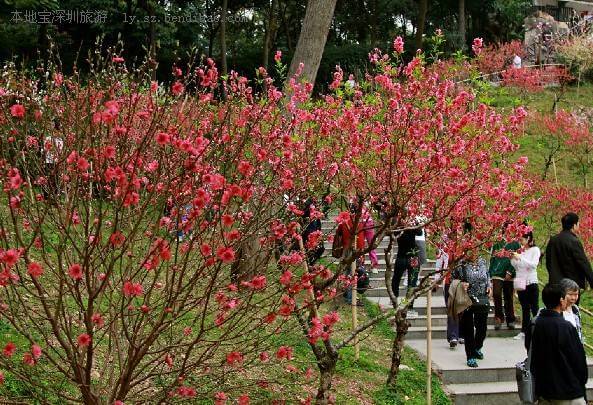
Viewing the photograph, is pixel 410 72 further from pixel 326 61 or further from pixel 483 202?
pixel 326 61

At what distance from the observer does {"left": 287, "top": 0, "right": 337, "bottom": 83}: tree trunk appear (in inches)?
432

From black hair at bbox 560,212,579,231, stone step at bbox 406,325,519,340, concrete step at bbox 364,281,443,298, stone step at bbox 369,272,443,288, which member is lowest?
stone step at bbox 406,325,519,340

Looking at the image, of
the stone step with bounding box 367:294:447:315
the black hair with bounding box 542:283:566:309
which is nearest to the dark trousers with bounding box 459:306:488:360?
the stone step with bounding box 367:294:447:315

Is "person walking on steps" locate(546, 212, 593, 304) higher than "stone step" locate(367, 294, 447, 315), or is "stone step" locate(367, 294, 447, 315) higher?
"person walking on steps" locate(546, 212, 593, 304)

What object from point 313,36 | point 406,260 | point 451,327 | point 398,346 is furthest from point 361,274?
point 313,36

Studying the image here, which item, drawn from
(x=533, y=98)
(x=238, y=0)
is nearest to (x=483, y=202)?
(x=533, y=98)

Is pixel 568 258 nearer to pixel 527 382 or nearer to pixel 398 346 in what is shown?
pixel 398 346

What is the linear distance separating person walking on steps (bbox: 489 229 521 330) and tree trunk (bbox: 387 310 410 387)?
2724 millimetres

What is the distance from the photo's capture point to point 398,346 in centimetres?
829

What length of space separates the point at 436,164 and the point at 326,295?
161 cm

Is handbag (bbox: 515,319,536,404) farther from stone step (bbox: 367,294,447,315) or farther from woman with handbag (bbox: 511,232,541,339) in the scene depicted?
stone step (bbox: 367,294,447,315)

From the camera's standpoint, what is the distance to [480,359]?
9516 millimetres

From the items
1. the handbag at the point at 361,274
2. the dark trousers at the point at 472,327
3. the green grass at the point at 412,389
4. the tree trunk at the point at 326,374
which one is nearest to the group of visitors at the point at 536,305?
the dark trousers at the point at 472,327

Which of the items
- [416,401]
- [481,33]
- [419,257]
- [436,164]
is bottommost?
[416,401]
